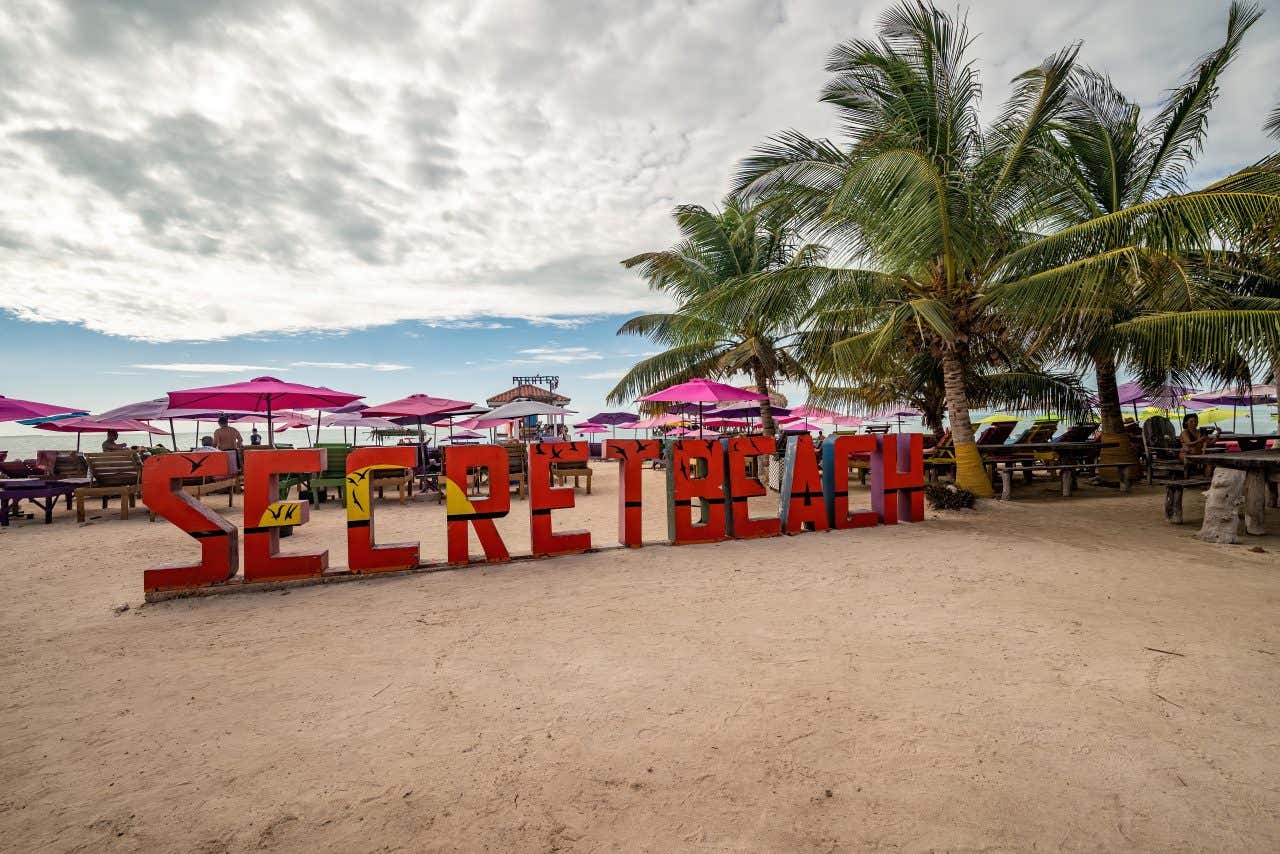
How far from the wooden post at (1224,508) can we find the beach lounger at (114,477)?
1482cm

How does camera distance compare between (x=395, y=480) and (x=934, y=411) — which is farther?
(x=934, y=411)

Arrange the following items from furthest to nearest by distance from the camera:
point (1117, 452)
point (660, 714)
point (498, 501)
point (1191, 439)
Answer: point (1117, 452) → point (1191, 439) → point (498, 501) → point (660, 714)

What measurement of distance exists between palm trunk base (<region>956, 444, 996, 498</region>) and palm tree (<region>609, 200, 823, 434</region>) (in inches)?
171

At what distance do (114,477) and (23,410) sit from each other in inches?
115

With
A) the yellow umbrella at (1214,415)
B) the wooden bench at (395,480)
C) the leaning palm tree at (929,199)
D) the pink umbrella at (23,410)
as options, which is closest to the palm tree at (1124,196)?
the leaning palm tree at (929,199)

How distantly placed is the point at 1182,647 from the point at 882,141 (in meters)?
8.12

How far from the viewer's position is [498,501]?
18.8ft

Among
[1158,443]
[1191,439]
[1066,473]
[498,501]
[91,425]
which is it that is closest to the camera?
[498,501]

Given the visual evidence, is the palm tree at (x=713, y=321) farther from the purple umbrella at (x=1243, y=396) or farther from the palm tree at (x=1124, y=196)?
the purple umbrella at (x=1243, y=396)

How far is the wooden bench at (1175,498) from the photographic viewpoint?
7.11 metres

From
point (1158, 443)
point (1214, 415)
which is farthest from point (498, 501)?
point (1214, 415)

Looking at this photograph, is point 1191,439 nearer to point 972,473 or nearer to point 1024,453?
point 1024,453

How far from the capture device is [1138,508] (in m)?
8.73

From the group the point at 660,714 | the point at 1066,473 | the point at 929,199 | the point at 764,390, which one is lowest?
the point at 660,714
